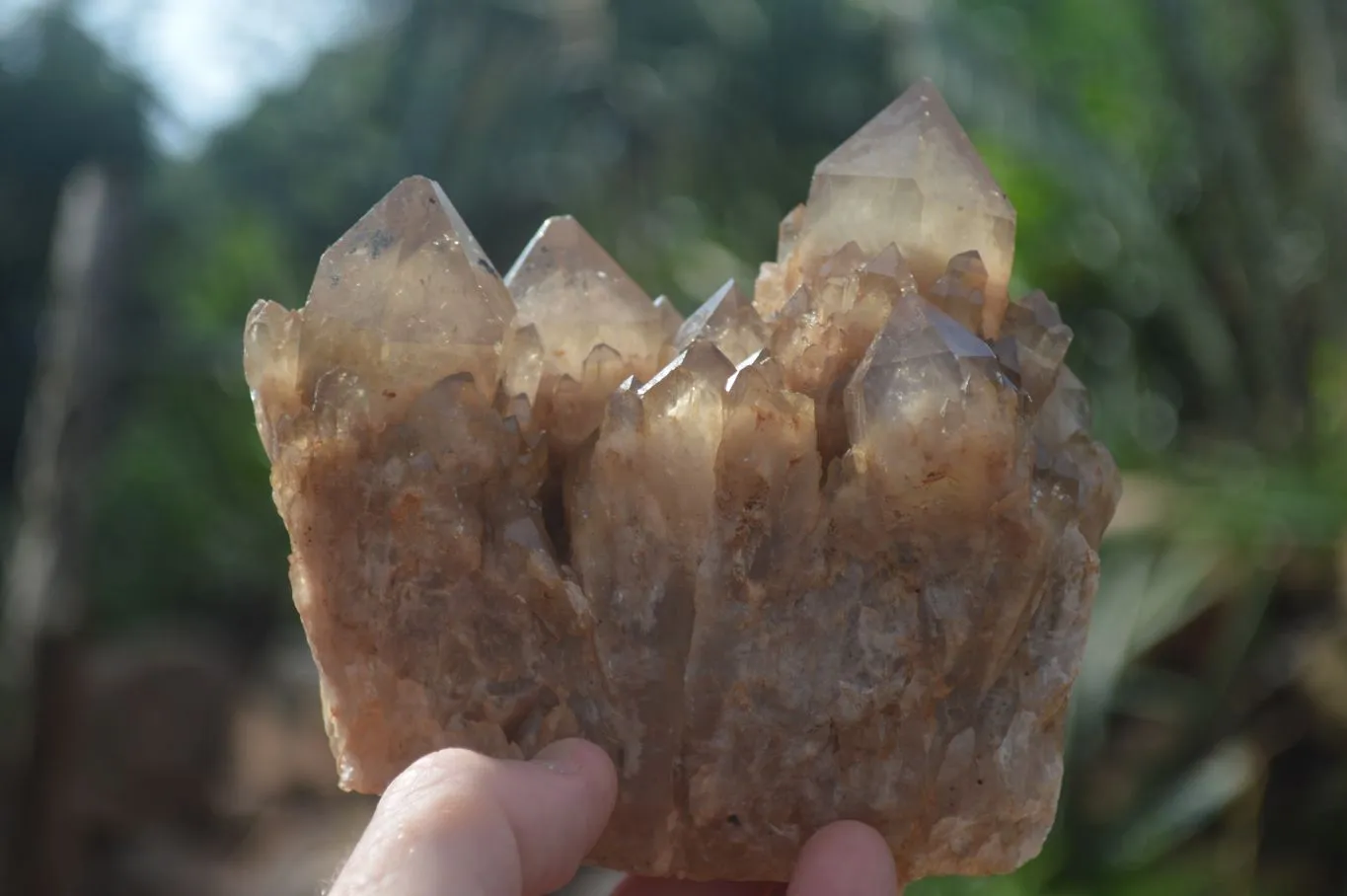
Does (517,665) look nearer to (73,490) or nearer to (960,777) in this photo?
(960,777)

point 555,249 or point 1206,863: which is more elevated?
point 555,249

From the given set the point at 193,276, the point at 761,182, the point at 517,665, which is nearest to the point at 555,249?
the point at 517,665

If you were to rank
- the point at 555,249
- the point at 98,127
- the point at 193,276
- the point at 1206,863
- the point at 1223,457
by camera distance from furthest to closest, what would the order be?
1. the point at 193,276
2. the point at 98,127
3. the point at 1223,457
4. the point at 1206,863
5. the point at 555,249

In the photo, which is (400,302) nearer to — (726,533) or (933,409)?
(726,533)

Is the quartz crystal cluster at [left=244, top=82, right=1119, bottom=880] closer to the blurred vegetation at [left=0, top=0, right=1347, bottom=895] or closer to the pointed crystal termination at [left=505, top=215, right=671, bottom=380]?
the pointed crystal termination at [left=505, top=215, right=671, bottom=380]

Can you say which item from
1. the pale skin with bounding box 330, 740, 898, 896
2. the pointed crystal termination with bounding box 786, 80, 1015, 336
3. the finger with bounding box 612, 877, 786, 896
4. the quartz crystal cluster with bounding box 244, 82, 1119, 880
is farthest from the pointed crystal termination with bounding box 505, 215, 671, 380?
the finger with bounding box 612, 877, 786, 896

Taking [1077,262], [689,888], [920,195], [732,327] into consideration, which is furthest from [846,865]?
[1077,262]
